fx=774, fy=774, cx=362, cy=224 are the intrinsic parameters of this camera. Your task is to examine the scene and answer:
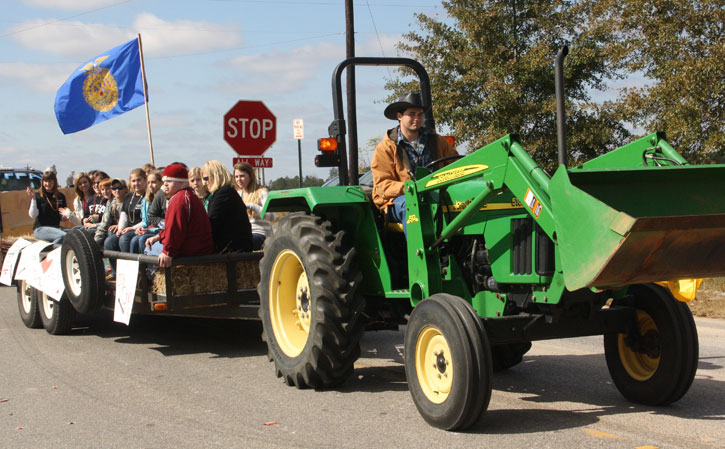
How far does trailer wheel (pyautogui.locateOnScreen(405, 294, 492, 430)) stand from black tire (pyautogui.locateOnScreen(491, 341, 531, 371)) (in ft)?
4.92

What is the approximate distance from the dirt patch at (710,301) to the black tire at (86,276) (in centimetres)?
724

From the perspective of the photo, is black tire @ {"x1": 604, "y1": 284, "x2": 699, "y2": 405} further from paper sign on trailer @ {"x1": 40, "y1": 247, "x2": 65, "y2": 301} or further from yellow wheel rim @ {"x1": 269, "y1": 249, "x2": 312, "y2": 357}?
paper sign on trailer @ {"x1": 40, "y1": 247, "x2": 65, "y2": 301}

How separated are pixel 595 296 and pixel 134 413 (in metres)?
3.10

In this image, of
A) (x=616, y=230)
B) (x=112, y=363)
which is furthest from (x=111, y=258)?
(x=616, y=230)

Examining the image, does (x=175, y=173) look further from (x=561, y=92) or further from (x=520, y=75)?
(x=520, y=75)

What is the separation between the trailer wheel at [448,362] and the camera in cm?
431

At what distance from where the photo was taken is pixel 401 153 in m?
5.93

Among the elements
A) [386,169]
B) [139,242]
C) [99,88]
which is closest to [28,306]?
[139,242]

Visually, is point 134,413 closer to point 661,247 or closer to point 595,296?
point 595,296

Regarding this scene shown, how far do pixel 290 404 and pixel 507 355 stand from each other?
1893 mm

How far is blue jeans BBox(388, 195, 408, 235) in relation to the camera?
5.58m

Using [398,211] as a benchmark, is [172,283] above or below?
below

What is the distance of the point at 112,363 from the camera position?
6.99 metres

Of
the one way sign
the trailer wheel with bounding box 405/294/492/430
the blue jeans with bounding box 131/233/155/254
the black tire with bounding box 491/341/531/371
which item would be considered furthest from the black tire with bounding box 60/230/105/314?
the one way sign
